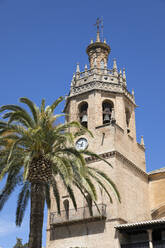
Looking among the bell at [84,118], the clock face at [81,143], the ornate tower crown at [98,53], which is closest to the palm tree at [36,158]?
the clock face at [81,143]

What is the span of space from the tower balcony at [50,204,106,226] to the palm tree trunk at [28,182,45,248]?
26.6 ft

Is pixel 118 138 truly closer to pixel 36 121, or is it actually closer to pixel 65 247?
pixel 65 247

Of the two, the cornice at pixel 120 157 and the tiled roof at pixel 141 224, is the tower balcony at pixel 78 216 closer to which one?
the tiled roof at pixel 141 224

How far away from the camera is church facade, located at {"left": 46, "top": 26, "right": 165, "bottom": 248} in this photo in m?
23.2

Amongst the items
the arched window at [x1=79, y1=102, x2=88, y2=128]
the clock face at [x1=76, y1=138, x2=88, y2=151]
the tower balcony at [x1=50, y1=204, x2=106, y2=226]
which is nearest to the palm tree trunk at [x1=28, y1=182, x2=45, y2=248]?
the tower balcony at [x1=50, y1=204, x2=106, y2=226]

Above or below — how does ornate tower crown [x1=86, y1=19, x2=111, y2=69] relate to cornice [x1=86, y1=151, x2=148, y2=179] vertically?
above

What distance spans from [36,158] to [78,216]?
9826 millimetres

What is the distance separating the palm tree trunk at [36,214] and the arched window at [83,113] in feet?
42.7

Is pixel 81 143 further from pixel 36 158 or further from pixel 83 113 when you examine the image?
pixel 36 158

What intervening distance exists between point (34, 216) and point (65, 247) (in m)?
9.69

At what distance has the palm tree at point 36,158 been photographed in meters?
15.8

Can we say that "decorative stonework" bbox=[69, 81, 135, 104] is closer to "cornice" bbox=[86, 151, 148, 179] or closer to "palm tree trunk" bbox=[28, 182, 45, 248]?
"cornice" bbox=[86, 151, 148, 179]

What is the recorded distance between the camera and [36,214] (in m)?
15.8

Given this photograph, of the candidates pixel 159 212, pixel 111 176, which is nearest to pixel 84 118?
pixel 111 176
